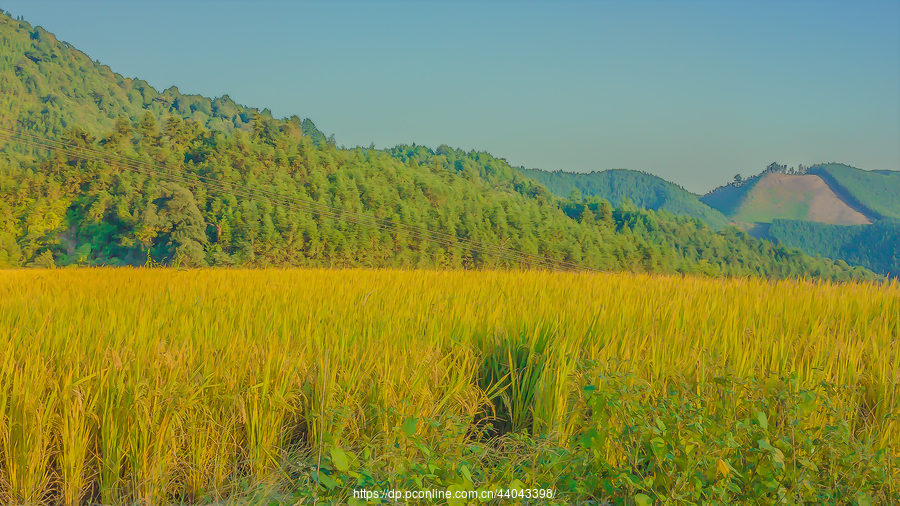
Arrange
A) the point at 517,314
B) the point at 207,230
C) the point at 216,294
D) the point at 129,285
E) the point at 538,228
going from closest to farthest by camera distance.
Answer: the point at 517,314, the point at 216,294, the point at 129,285, the point at 207,230, the point at 538,228

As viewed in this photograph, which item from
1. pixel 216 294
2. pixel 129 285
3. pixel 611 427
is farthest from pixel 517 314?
pixel 129 285

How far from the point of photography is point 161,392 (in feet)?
7.93

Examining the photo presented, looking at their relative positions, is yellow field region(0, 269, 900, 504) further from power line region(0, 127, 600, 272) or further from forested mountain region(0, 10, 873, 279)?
power line region(0, 127, 600, 272)

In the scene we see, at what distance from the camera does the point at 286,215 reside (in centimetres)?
3108

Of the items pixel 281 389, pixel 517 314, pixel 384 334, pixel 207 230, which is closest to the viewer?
pixel 281 389

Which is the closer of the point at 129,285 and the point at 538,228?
the point at 129,285

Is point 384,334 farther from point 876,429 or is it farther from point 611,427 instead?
point 876,429

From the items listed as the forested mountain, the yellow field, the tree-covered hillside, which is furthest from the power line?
the tree-covered hillside

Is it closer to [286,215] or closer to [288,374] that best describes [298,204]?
[286,215]

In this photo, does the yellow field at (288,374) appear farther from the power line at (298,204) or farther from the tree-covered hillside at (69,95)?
the tree-covered hillside at (69,95)

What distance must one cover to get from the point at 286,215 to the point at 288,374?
30035mm

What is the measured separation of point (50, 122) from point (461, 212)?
6993 cm

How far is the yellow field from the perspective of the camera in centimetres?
238

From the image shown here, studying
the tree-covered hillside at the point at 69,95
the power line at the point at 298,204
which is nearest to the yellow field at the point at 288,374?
the power line at the point at 298,204
